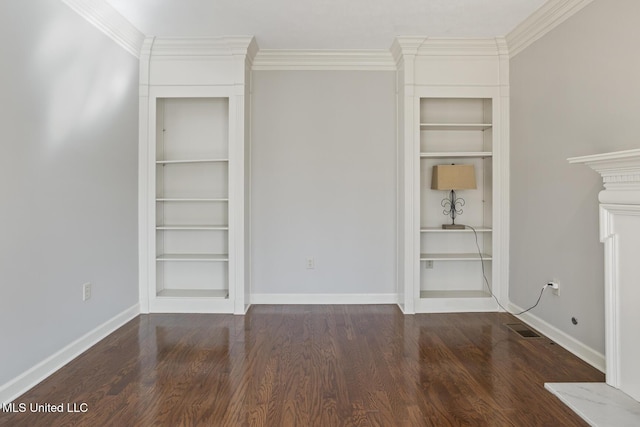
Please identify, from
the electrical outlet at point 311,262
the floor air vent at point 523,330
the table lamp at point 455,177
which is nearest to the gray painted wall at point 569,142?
the floor air vent at point 523,330

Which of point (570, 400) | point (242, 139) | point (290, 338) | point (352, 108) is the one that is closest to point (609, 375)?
point (570, 400)

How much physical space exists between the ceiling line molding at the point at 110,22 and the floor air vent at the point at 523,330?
159 inches

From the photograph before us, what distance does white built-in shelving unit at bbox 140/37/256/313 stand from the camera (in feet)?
11.7

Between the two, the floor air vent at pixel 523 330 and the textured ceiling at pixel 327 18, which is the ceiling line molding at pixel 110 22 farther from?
the floor air vent at pixel 523 330

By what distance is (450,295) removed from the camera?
12.3 feet

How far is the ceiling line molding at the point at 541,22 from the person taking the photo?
107 inches

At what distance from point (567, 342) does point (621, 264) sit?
0.93 metres

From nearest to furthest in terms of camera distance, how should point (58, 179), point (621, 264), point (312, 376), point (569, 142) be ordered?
point (621, 264) < point (312, 376) < point (58, 179) < point (569, 142)

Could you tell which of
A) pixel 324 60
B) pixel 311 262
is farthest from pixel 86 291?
pixel 324 60

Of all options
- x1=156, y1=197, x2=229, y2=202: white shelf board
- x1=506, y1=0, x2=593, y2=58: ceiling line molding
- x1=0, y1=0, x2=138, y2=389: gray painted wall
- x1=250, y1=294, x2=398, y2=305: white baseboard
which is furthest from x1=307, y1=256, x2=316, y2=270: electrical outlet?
x1=506, y1=0, x2=593, y2=58: ceiling line molding

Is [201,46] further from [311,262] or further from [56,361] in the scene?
[56,361]

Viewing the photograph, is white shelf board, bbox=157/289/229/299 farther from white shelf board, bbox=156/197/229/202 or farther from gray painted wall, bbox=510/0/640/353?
gray painted wall, bbox=510/0/640/353

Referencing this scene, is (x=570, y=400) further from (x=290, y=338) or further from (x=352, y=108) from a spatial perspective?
(x=352, y=108)

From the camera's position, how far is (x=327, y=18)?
3.13 m
